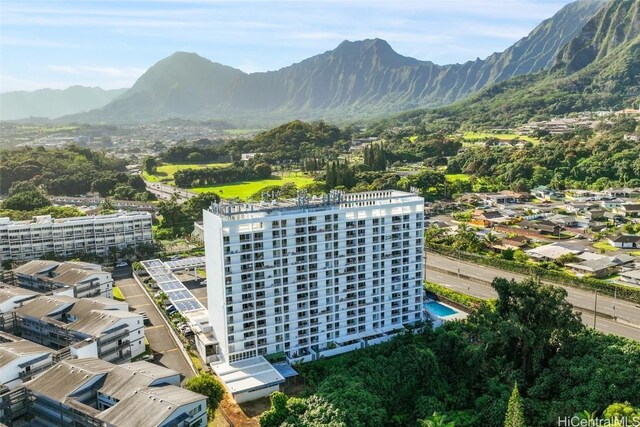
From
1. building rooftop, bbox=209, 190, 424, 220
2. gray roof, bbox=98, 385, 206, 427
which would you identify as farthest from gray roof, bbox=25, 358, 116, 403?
building rooftop, bbox=209, 190, 424, 220

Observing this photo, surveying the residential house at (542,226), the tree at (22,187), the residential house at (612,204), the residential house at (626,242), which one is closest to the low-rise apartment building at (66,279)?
the residential house at (542,226)

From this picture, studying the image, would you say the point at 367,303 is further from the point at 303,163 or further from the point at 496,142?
the point at 496,142

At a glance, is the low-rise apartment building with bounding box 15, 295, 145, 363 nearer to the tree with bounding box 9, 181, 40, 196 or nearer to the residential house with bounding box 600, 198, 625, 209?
the tree with bounding box 9, 181, 40, 196

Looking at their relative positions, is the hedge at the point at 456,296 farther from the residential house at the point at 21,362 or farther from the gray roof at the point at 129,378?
the residential house at the point at 21,362

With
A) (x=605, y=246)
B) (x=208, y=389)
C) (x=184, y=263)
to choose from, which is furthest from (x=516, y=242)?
(x=208, y=389)

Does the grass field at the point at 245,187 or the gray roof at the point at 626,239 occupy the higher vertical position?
the grass field at the point at 245,187

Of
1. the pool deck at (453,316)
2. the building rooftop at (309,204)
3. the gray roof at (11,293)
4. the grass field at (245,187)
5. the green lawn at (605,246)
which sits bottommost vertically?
the pool deck at (453,316)

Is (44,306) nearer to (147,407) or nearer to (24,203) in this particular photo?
(147,407)
